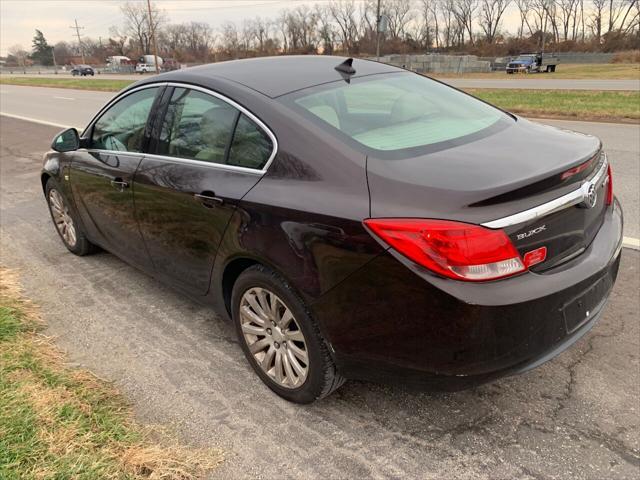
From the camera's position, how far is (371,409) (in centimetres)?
263

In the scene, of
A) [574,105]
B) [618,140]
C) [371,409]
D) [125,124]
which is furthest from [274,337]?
[574,105]

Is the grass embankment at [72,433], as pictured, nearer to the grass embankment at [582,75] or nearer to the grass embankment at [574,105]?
the grass embankment at [574,105]

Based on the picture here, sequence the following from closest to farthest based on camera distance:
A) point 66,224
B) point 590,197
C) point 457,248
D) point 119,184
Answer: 1. point 457,248
2. point 590,197
3. point 119,184
4. point 66,224

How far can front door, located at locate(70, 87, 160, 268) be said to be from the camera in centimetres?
350

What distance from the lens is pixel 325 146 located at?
236 cm

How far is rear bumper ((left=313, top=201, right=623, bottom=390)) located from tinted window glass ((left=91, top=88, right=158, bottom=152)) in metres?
1.95

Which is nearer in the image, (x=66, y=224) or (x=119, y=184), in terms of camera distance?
(x=119, y=184)

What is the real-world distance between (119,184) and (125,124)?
0.46 meters

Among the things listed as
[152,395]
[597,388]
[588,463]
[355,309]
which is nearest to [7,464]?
[152,395]

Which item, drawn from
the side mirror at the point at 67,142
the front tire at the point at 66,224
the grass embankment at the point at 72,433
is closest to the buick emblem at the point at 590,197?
the grass embankment at the point at 72,433

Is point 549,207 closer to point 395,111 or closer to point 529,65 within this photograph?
point 395,111

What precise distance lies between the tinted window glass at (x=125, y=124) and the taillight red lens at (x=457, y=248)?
2169 mm

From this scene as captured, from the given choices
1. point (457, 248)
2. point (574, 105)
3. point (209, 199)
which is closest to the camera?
point (457, 248)

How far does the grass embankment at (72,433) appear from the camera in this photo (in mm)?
2201
